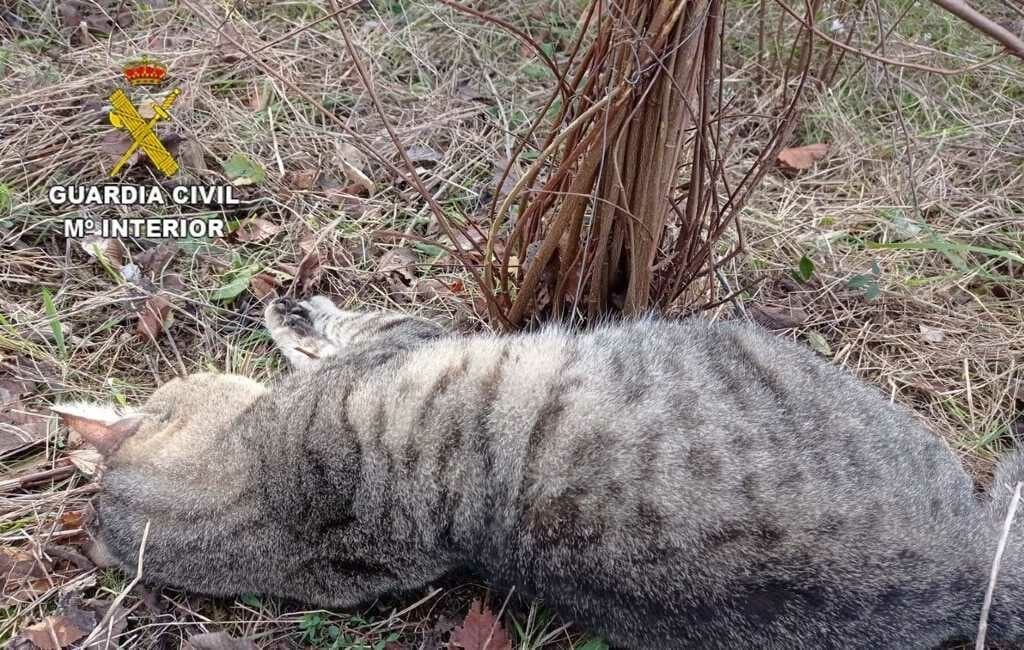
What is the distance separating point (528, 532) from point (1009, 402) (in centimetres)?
193

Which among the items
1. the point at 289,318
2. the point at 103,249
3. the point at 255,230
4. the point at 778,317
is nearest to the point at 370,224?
the point at 255,230

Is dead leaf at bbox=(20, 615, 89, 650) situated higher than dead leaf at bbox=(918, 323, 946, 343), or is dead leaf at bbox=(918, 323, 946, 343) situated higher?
dead leaf at bbox=(918, 323, 946, 343)

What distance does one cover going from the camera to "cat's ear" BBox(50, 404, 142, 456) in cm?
237

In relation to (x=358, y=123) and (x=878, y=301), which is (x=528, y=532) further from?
(x=358, y=123)

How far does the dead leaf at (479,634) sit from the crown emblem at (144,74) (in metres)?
2.83

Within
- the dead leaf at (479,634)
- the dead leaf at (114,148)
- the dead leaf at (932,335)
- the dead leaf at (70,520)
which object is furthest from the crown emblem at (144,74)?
the dead leaf at (932,335)

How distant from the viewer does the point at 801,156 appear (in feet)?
12.1

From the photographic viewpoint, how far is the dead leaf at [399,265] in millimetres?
3301

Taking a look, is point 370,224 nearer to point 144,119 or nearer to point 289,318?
point 289,318

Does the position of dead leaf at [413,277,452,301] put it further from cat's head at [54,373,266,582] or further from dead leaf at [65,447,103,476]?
dead leaf at [65,447,103,476]

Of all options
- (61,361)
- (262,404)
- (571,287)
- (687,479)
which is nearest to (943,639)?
(687,479)

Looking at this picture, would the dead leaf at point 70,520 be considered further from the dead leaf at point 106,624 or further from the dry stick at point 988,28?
the dry stick at point 988,28

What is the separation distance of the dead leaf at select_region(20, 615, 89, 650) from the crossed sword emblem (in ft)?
6.32

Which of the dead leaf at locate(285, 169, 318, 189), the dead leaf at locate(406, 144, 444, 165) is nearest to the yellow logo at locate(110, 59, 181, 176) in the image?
the dead leaf at locate(285, 169, 318, 189)
